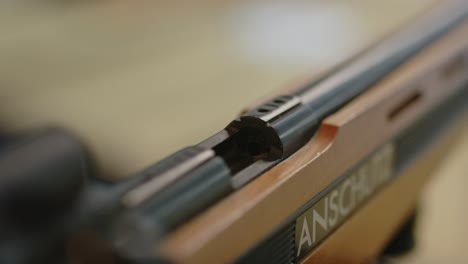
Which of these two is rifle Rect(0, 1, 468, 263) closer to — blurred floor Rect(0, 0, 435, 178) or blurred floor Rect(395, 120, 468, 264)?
blurred floor Rect(395, 120, 468, 264)

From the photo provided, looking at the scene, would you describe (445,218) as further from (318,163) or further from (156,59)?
(156,59)

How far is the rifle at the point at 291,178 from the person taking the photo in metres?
0.37

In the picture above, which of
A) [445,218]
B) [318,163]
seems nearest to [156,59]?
[445,218]

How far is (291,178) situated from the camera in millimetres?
514

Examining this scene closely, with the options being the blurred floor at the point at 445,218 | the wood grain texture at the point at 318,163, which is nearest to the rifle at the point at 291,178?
the wood grain texture at the point at 318,163

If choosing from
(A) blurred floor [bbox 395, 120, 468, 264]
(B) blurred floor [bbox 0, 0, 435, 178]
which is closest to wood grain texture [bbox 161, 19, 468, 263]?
(A) blurred floor [bbox 395, 120, 468, 264]

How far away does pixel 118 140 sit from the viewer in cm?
155

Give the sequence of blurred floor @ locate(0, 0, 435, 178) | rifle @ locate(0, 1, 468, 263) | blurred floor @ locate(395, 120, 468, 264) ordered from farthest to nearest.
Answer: blurred floor @ locate(0, 0, 435, 178), blurred floor @ locate(395, 120, 468, 264), rifle @ locate(0, 1, 468, 263)

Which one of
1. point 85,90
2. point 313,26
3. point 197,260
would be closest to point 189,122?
point 85,90

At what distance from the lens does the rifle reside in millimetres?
366

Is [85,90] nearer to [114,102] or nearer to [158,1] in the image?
[114,102]

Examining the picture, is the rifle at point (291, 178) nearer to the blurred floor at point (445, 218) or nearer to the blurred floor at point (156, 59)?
the blurred floor at point (445, 218)

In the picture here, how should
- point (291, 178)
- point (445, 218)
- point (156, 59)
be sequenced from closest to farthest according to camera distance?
point (291, 178) < point (445, 218) < point (156, 59)

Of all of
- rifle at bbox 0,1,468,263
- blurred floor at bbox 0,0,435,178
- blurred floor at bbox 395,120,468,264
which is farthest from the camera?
blurred floor at bbox 0,0,435,178
